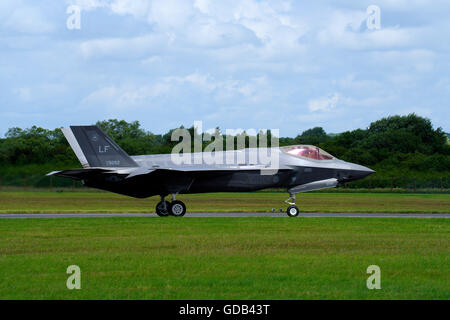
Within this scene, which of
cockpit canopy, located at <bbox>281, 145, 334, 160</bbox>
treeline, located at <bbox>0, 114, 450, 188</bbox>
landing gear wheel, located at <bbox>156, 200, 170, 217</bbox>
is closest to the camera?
landing gear wheel, located at <bbox>156, 200, 170, 217</bbox>

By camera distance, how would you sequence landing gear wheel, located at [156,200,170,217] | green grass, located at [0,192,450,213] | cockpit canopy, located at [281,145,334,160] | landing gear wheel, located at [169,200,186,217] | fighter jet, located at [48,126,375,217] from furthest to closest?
1. green grass, located at [0,192,450,213]
2. cockpit canopy, located at [281,145,334,160]
3. landing gear wheel, located at [156,200,170,217]
4. landing gear wheel, located at [169,200,186,217]
5. fighter jet, located at [48,126,375,217]

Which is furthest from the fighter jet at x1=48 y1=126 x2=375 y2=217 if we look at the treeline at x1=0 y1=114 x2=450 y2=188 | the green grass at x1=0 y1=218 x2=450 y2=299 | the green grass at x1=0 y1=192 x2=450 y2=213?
the treeline at x1=0 y1=114 x2=450 y2=188

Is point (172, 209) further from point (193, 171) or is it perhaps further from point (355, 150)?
point (355, 150)

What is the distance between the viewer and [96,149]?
3009cm

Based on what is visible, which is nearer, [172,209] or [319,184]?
[172,209]

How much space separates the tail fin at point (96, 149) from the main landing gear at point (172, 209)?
2.42 metres

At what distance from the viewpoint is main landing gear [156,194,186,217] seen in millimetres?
30469

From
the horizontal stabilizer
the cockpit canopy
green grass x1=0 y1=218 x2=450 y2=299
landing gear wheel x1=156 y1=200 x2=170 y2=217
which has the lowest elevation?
green grass x1=0 y1=218 x2=450 y2=299

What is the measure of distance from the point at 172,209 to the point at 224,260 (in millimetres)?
15661

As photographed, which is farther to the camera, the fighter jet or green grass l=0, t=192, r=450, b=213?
green grass l=0, t=192, r=450, b=213

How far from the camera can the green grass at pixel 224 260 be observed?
1162 cm

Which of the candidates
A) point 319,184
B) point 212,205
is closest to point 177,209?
point 319,184

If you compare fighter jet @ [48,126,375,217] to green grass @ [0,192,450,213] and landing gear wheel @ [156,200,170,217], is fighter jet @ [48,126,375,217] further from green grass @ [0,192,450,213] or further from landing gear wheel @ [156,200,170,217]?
green grass @ [0,192,450,213]
